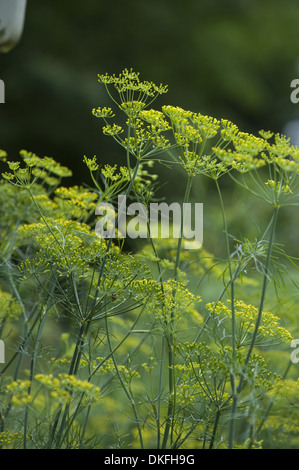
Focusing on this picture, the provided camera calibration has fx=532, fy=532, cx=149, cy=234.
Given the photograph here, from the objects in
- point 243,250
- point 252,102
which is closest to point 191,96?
point 252,102

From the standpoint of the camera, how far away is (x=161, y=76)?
164 inches

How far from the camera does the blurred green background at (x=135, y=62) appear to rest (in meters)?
3.85

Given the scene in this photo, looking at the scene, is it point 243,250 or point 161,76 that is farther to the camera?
point 161,76

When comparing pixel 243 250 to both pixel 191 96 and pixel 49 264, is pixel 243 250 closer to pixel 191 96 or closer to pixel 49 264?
pixel 49 264

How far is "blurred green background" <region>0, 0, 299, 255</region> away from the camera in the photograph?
385 centimetres

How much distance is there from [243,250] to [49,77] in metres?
3.36

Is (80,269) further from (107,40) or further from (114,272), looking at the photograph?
(107,40)

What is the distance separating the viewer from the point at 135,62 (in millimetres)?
4234


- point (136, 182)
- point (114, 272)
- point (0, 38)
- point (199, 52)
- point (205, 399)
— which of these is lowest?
point (205, 399)

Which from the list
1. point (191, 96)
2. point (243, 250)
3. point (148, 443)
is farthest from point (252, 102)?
point (243, 250)
